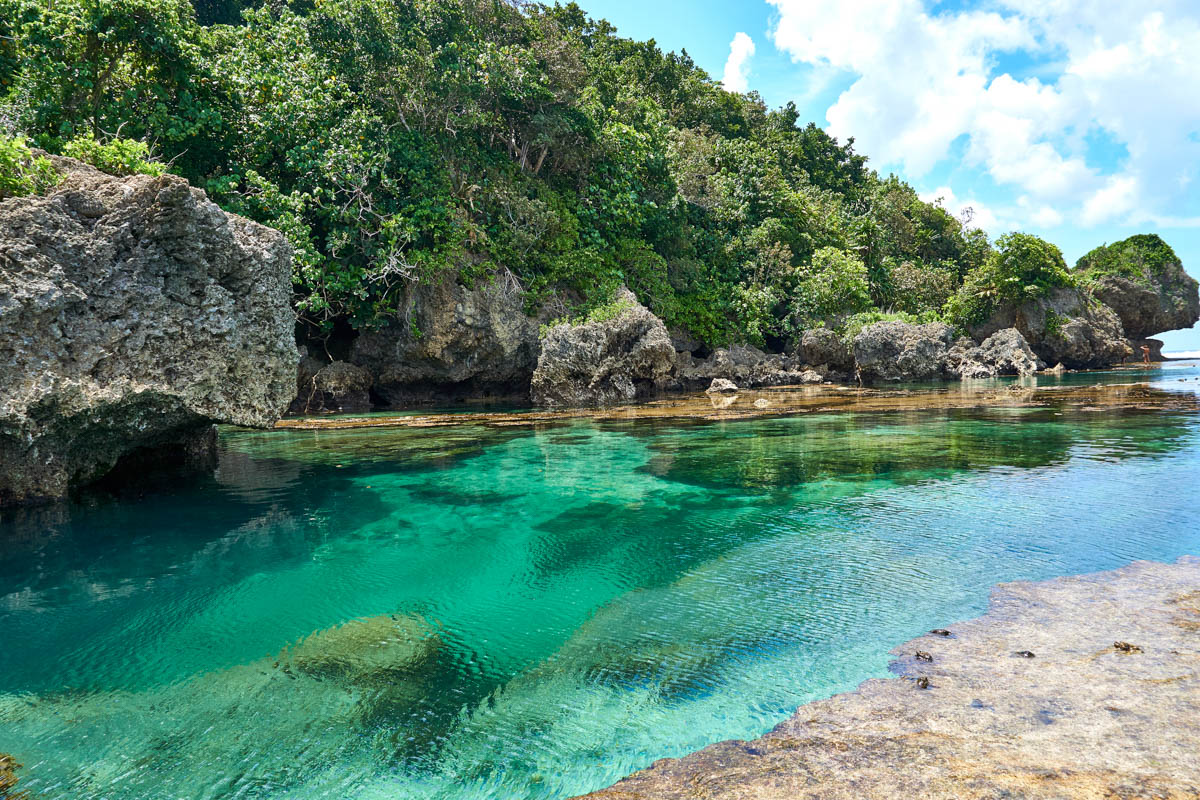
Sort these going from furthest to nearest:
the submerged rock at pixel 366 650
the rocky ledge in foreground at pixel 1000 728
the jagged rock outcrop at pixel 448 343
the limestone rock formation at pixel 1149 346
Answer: the limestone rock formation at pixel 1149 346
the jagged rock outcrop at pixel 448 343
the submerged rock at pixel 366 650
the rocky ledge in foreground at pixel 1000 728

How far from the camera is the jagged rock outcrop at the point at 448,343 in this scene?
69.5ft

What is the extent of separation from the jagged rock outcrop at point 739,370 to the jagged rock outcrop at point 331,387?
12540 mm

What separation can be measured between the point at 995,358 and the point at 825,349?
955cm

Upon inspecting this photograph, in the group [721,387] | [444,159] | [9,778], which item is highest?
[444,159]

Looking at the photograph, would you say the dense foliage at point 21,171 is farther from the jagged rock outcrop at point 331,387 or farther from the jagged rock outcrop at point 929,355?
the jagged rock outcrop at point 929,355

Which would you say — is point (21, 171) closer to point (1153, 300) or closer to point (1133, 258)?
point (1153, 300)

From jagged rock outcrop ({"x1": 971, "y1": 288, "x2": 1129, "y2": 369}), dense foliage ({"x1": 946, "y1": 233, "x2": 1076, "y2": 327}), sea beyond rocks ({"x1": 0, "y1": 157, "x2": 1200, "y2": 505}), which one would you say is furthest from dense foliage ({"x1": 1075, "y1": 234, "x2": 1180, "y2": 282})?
sea beyond rocks ({"x1": 0, "y1": 157, "x2": 1200, "y2": 505})

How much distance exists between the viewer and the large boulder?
42.6m

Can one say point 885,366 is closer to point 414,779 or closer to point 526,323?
point 526,323

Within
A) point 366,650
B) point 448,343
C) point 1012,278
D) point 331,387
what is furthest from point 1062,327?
point 366,650

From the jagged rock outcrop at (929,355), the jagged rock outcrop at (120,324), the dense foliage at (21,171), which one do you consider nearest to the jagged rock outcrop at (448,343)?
the jagged rock outcrop at (120,324)

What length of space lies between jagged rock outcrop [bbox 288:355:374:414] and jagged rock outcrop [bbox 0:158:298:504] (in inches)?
484

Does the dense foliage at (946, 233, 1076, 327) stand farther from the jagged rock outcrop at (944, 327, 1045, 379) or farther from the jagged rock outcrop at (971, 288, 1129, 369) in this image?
the jagged rock outcrop at (944, 327, 1045, 379)

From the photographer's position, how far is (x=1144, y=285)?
4256cm
